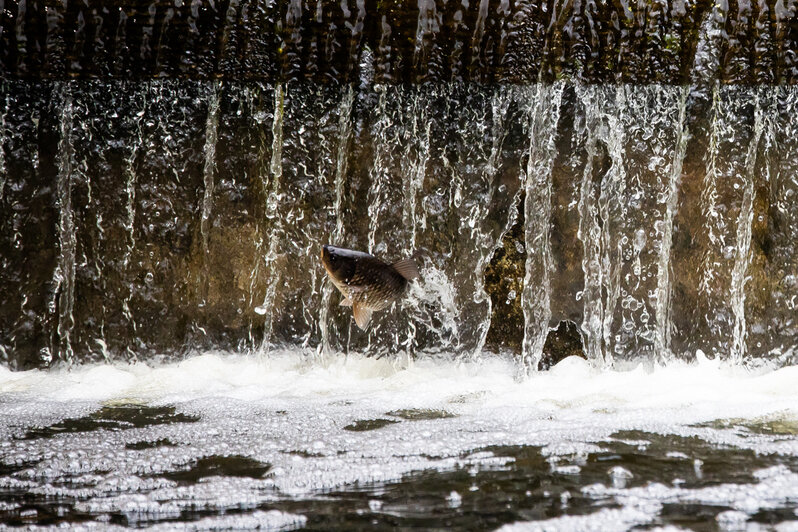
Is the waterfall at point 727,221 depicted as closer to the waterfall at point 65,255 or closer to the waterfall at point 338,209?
the waterfall at point 338,209

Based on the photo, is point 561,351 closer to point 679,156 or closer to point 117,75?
point 679,156

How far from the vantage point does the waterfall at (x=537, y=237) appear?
549 cm

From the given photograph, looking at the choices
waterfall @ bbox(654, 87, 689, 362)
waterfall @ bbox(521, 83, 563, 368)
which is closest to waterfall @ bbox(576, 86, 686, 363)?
waterfall @ bbox(654, 87, 689, 362)

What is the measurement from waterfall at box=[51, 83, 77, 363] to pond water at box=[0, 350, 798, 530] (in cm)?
59

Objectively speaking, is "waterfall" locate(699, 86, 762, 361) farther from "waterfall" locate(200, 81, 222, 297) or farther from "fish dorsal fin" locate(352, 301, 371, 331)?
"waterfall" locate(200, 81, 222, 297)

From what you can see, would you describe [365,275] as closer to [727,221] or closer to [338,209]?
[338,209]

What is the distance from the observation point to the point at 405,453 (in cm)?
315

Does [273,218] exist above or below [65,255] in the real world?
above

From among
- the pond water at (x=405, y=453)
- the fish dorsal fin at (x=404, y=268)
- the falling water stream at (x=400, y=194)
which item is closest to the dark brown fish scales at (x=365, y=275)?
the fish dorsal fin at (x=404, y=268)

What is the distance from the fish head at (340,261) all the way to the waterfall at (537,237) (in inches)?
72.0

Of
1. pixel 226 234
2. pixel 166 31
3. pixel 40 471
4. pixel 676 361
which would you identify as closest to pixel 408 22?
pixel 166 31

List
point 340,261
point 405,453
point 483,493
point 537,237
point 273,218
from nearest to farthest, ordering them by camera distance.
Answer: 1. point 483,493
2. point 405,453
3. point 340,261
4. point 537,237
5. point 273,218

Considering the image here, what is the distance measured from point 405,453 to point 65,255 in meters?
3.39

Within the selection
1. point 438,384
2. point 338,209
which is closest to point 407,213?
point 338,209
